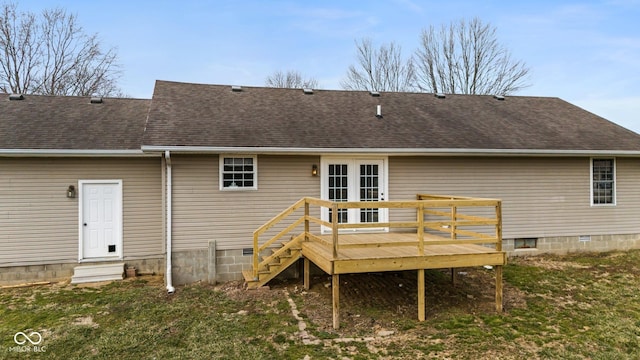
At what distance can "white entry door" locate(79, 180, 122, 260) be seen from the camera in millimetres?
7863

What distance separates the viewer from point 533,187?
9023 mm

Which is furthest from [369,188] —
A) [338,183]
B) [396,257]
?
[396,257]

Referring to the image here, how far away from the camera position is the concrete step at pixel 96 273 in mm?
7398

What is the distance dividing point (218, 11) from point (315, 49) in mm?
8910

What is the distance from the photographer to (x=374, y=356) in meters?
4.19

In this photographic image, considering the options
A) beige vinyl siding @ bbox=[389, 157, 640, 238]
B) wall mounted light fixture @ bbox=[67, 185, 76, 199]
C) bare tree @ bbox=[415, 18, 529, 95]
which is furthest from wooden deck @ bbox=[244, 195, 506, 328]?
bare tree @ bbox=[415, 18, 529, 95]

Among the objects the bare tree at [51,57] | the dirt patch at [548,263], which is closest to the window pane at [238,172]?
the dirt patch at [548,263]

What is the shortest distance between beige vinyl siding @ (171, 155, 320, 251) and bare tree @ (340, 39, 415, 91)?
714 inches

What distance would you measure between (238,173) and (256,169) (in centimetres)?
37

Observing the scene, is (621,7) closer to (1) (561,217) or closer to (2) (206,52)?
(1) (561,217)

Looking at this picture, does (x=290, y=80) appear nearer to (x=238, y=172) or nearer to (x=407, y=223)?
(x=238, y=172)

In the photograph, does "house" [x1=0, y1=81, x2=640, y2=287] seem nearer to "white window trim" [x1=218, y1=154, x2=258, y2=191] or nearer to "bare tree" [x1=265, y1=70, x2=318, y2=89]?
"white window trim" [x1=218, y1=154, x2=258, y2=191]

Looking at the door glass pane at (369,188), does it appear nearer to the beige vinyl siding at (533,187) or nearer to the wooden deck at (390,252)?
the beige vinyl siding at (533,187)

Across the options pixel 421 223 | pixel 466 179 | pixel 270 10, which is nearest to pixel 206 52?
pixel 270 10
